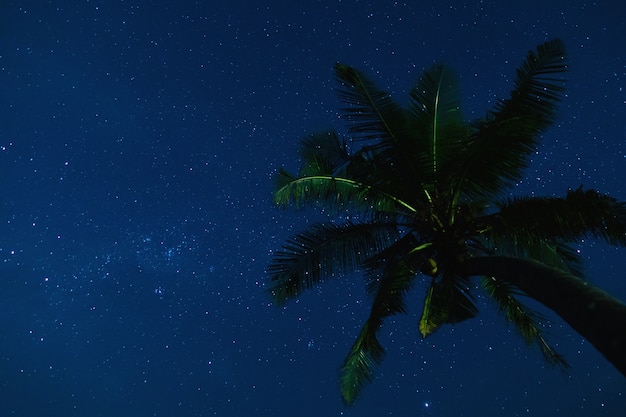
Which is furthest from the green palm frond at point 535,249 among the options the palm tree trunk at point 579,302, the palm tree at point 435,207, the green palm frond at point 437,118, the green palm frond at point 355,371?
the green palm frond at point 355,371

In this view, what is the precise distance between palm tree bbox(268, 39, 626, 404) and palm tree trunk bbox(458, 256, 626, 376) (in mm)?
141

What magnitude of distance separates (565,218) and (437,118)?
8.05 feet

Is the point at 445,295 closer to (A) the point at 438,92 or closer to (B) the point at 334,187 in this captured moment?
(B) the point at 334,187

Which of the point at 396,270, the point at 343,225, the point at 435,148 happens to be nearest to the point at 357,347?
the point at 396,270

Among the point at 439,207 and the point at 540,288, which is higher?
the point at 439,207

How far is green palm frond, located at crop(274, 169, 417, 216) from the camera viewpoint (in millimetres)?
8070

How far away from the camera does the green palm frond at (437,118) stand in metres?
7.54

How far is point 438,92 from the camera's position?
26.0ft

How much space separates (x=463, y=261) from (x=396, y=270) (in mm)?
1267

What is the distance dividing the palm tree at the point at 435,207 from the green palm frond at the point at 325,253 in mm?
18

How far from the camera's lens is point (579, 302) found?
3947 mm

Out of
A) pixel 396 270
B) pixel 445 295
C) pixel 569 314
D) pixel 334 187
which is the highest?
pixel 334 187

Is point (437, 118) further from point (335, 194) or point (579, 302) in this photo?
point (579, 302)

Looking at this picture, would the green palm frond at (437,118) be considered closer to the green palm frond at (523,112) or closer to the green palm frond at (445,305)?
the green palm frond at (523,112)
